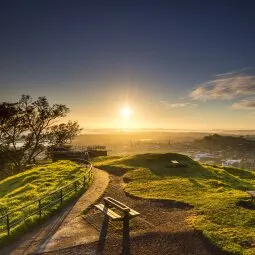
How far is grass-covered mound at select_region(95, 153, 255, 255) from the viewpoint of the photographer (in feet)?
46.7

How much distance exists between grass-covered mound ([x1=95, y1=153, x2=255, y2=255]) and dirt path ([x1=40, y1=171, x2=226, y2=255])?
65 centimetres

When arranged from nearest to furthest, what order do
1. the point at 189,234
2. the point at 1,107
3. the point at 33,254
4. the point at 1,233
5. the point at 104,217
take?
the point at 33,254 → the point at 189,234 → the point at 1,233 → the point at 104,217 → the point at 1,107

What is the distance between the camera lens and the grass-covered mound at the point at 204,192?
1423 centimetres

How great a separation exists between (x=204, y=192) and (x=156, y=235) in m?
9.61

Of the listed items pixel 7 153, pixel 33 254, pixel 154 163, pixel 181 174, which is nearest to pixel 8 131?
pixel 7 153

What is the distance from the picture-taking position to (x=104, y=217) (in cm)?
1734

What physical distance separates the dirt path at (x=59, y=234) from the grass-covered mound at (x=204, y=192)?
539cm

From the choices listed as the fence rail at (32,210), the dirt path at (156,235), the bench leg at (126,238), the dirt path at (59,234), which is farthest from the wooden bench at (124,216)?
the fence rail at (32,210)

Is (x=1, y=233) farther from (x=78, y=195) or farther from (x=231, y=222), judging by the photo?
(x=231, y=222)

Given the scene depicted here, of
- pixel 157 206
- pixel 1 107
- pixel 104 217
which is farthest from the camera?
pixel 1 107

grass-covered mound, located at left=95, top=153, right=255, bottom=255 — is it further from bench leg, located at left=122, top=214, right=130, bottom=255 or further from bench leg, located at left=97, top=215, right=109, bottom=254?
bench leg, located at left=97, top=215, right=109, bottom=254

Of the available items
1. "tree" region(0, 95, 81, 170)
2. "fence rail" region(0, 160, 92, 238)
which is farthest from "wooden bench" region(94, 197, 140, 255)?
"tree" region(0, 95, 81, 170)

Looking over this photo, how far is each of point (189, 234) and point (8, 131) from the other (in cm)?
4609

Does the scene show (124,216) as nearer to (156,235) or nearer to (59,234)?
(156,235)
